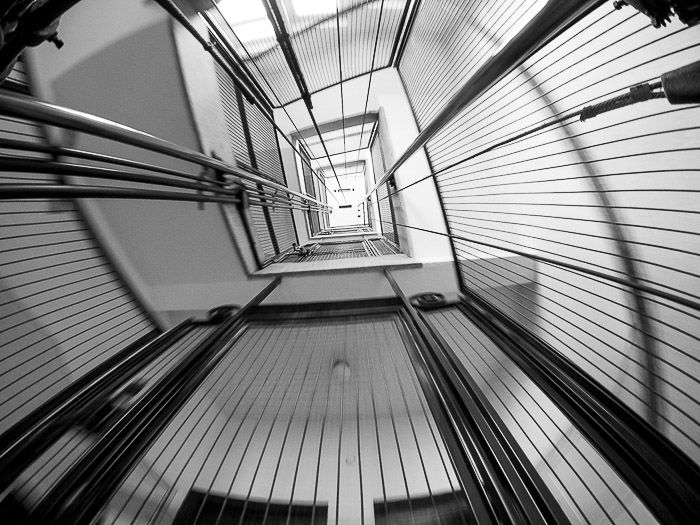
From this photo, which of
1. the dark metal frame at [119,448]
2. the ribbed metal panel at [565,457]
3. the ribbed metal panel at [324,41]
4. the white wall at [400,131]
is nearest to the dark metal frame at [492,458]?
the ribbed metal panel at [565,457]

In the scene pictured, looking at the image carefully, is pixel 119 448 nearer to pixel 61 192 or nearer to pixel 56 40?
pixel 61 192

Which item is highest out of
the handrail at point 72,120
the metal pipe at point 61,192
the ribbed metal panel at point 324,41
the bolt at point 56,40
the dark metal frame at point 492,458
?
the ribbed metal panel at point 324,41

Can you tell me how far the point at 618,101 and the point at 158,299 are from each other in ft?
11.6

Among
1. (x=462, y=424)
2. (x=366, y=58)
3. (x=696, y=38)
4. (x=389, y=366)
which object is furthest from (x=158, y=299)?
(x=696, y=38)

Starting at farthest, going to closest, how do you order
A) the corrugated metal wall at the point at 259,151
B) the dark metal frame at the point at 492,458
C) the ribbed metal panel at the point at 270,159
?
the ribbed metal panel at the point at 270,159, the corrugated metal wall at the point at 259,151, the dark metal frame at the point at 492,458

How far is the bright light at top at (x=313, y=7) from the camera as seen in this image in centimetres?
247

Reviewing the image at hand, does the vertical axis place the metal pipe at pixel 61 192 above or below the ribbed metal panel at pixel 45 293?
above

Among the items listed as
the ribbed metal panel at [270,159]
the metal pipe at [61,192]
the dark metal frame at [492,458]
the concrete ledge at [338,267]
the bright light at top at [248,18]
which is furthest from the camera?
the ribbed metal panel at [270,159]

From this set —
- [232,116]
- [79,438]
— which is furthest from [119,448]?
[232,116]

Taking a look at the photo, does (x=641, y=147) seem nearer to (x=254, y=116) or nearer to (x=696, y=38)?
(x=696, y=38)

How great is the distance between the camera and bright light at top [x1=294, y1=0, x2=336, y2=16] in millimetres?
2467

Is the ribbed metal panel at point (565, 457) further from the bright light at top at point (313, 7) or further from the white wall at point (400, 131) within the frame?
the bright light at top at point (313, 7)

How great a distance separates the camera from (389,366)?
5.86ft

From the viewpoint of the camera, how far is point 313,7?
2.54m
